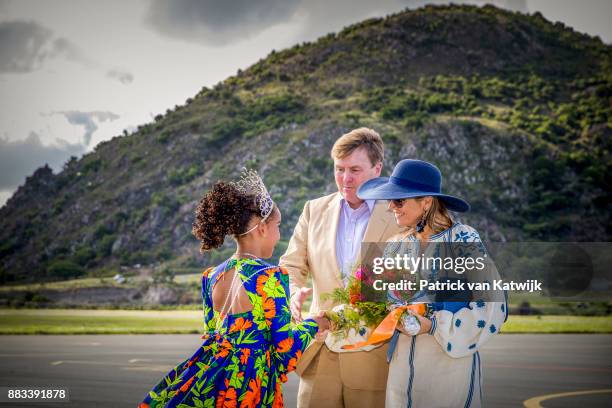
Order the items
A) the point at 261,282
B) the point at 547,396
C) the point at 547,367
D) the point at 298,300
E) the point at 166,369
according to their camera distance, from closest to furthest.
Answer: the point at 261,282
the point at 298,300
the point at 547,396
the point at 166,369
the point at 547,367

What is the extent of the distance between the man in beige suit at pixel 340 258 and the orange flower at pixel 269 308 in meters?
0.59

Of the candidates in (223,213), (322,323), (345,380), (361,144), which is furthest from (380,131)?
(223,213)

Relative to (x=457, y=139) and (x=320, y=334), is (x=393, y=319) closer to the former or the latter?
(x=320, y=334)

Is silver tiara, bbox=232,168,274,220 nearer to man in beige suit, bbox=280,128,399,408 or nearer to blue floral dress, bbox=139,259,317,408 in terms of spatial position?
blue floral dress, bbox=139,259,317,408

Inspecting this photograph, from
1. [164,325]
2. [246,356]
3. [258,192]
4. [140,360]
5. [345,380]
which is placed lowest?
[164,325]

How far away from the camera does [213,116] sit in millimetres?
125750

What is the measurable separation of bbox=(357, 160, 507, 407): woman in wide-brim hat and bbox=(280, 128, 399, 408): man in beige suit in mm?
515

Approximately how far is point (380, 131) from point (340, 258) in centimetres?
10290

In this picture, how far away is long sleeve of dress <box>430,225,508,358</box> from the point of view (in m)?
3.18

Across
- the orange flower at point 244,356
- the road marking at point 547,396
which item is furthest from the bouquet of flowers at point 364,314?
the road marking at point 547,396

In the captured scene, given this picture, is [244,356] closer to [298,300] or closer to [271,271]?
[271,271]

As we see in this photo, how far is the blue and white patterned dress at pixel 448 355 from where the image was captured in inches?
125

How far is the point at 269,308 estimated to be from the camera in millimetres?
3287

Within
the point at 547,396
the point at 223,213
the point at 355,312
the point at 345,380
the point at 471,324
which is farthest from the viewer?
the point at 547,396
